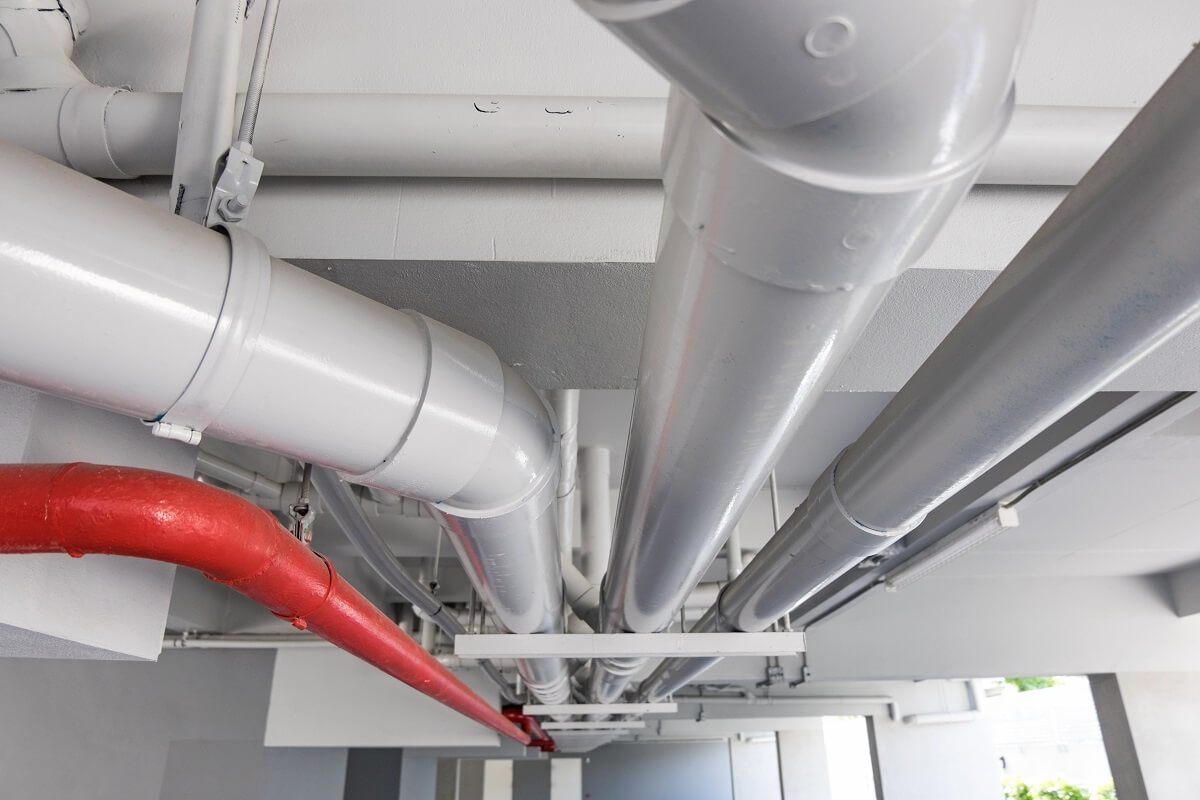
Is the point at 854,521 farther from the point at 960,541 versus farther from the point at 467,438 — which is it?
the point at 960,541

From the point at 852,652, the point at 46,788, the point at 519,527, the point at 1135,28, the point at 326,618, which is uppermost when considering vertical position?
the point at 1135,28

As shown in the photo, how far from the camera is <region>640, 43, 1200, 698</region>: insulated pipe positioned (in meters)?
0.56

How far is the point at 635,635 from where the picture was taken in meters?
2.16

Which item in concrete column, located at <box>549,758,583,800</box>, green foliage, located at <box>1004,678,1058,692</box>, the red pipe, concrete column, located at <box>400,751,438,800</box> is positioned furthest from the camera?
green foliage, located at <box>1004,678,1058,692</box>

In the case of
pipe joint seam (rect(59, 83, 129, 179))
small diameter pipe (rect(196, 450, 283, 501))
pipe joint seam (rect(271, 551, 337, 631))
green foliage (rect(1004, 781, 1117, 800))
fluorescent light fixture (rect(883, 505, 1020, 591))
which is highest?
small diameter pipe (rect(196, 450, 283, 501))

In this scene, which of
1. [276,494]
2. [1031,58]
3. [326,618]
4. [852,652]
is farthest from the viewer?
[852,652]

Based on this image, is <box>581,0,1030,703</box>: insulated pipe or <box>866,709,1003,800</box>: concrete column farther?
<box>866,709,1003,800</box>: concrete column

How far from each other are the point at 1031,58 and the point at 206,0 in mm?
1217

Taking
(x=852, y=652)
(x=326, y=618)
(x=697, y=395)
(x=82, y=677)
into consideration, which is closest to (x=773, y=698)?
(x=852, y=652)

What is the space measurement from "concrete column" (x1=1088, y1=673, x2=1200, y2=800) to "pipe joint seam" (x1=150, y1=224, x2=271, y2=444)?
6.05 m

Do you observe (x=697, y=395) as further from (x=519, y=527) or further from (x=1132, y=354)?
(x=519, y=527)

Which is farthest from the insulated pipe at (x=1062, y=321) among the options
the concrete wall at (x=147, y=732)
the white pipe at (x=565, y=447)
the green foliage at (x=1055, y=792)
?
the green foliage at (x=1055, y=792)

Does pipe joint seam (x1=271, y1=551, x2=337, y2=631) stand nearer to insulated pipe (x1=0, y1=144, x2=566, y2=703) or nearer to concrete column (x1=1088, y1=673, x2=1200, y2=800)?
insulated pipe (x1=0, y1=144, x2=566, y2=703)

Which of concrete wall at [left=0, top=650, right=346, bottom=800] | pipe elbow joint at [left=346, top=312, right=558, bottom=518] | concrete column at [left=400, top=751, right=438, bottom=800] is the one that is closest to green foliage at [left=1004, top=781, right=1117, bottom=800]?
concrete column at [left=400, top=751, right=438, bottom=800]
